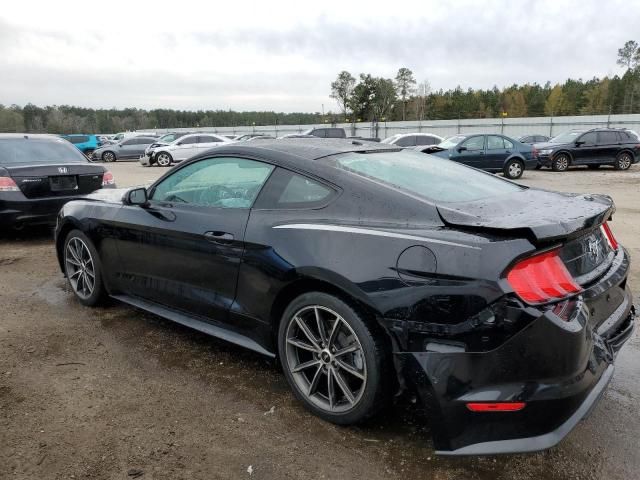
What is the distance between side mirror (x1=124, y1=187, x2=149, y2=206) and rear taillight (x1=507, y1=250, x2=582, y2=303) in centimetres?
266

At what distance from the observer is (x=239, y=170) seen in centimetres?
327

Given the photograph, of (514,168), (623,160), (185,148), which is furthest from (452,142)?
(185,148)

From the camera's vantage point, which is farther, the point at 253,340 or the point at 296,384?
the point at 253,340

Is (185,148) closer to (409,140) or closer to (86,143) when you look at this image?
(409,140)

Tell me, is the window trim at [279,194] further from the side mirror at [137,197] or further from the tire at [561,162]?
the tire at [561,162]

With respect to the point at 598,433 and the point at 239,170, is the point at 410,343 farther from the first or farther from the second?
the point at 239,170

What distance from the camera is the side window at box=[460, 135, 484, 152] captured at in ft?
53.8

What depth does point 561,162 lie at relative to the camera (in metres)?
19.0

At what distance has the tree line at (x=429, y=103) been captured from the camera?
75812mm

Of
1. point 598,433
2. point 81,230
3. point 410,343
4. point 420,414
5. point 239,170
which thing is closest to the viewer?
point 410,343

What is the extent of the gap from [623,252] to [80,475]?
10.1 feet

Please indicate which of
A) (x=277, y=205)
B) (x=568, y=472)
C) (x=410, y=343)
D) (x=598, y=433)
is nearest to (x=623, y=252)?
(x=598, y=433)

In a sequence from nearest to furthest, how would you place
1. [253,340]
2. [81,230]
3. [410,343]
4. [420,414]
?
[410,343], [420,414], [253,340], [81,230]

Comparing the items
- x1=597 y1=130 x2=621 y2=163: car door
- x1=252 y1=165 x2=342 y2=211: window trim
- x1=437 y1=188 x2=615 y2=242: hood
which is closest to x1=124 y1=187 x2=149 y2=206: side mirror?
x1=252 y1=165 x2=342 y2=211: window trim
